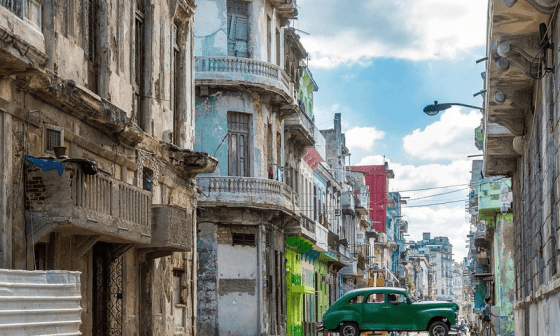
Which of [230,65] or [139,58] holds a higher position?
[230,65]

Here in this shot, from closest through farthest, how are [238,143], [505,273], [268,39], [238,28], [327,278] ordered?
[238,143] < [238,28] < [268,39] < [505,273] < [327,278]

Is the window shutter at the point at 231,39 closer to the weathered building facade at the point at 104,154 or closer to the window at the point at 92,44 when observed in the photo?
the weathered building facade at the point at 104,154

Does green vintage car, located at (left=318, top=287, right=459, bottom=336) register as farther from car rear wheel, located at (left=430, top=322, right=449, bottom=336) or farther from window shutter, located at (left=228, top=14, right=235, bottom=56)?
window shutter, located at (left=228, top=14, right=235, bottom=56)

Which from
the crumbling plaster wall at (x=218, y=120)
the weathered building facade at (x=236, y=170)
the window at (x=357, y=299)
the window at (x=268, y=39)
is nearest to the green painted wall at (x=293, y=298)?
the weathered building facade at (x=236, y=170)

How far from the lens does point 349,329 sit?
25.9 metres

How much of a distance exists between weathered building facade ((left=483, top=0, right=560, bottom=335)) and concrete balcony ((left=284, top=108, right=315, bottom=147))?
1599 centimetres

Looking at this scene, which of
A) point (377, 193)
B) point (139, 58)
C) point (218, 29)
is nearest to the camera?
point (139, 58)

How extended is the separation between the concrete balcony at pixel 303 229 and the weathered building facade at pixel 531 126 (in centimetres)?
1575

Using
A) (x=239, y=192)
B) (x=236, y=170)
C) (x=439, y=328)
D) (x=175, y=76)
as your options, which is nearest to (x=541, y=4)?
(x=175, y=76)

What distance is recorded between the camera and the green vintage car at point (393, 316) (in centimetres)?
2577

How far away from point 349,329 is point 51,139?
13.3 meters

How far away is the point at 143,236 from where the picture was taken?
16781mm

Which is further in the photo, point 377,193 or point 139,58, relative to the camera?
point 377,193

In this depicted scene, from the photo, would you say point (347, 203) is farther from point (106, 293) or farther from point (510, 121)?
point (106, 293)
